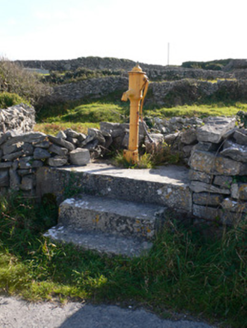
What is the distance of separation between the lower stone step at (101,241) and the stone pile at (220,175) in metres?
0.88

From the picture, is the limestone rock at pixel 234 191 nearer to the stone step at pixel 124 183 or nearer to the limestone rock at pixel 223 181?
the limestone rock at pixel 223 181

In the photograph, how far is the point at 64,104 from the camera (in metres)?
13.3

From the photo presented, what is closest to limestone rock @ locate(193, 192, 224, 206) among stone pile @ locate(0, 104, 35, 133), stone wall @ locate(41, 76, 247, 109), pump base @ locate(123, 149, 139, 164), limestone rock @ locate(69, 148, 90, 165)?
pump base @ locate(123, 149, 139, 164)

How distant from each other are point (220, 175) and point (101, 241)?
5.40 feet

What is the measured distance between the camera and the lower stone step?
3.35 metres

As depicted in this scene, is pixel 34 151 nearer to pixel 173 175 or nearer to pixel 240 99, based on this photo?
pixel 173 175

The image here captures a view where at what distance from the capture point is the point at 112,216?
3.71 meters

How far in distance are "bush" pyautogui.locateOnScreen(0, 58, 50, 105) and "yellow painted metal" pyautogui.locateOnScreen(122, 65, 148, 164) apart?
755cm

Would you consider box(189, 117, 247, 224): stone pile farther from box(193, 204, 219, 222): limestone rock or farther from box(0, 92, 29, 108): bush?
box(0, 92, 29, 108): bush

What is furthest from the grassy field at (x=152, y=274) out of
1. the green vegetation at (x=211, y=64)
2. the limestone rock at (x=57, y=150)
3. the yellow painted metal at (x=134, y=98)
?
the green vegetation at (x=211, y=64)

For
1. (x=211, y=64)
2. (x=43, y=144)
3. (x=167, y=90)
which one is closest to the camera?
(x=43, y=144)

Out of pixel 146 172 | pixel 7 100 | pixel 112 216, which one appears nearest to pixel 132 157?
pixel 146 172

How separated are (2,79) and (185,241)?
9.86 m

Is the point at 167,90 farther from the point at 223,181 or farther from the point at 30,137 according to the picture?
the point at 223,181
